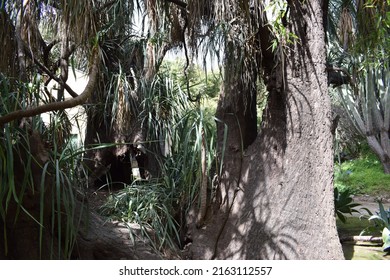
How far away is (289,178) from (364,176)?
8432 mm

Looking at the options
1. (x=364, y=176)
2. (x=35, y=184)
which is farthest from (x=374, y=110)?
(x=35, y=184)

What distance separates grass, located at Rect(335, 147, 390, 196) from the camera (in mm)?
9898

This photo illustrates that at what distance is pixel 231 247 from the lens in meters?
3.45

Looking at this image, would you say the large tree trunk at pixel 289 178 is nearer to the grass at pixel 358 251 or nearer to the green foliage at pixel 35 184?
the grass at pixel 358 251

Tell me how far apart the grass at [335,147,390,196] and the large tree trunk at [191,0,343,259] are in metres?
6.15

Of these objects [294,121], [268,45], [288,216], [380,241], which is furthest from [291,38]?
[380,241]

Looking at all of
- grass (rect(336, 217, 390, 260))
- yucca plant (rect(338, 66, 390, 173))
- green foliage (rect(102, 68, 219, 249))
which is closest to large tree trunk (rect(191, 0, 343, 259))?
green foliage (rect(102, 68, 219, 249))

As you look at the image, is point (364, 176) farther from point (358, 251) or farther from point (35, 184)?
point (35, 184)

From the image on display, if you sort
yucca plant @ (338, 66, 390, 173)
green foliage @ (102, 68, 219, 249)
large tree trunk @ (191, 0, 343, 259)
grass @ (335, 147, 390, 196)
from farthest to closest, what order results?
yucca plant @ (338, 66, 390, 173) → grass @ (335, 147, 390, 196) → green foliage @ (102, 68, 219, 249) → large tree trunk @ (191, 0, 343, 259)

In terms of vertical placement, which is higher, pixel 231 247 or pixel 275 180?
pixel 275 180

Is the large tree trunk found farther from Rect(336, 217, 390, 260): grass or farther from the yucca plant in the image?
the yucca plant

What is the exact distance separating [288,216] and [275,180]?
11.6 inches

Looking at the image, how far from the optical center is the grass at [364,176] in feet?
32.5

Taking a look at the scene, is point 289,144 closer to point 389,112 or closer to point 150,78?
point 150,78
